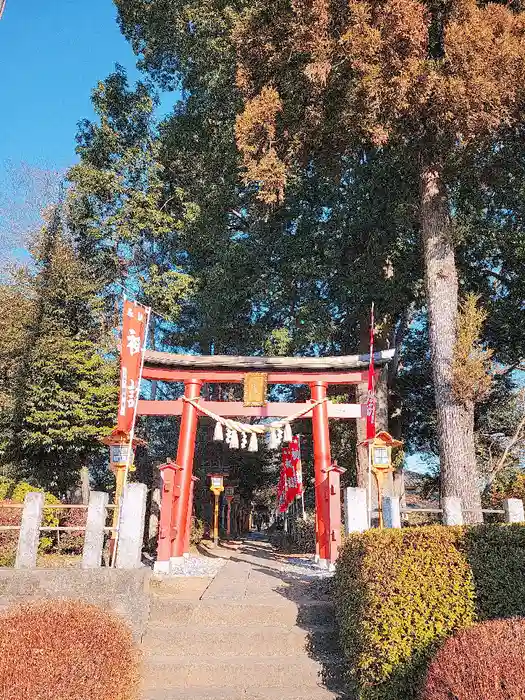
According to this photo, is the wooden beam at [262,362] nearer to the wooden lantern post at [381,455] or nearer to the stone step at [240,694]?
the wooden lantern post at [381,455]

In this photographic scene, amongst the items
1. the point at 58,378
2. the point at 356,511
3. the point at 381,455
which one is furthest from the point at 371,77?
the point at 58,378

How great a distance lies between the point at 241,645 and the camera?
16.6 ft

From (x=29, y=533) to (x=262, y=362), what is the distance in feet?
20.0

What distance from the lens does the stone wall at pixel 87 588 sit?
208 inches

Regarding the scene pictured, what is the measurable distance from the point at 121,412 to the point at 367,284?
7.90 metres

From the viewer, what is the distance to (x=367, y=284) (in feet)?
43.6

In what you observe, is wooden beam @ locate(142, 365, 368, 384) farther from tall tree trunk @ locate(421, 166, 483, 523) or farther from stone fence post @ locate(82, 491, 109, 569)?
stone fence post @ locate(82, 491, 109, 569)

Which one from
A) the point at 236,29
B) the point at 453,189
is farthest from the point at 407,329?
the point at 236,29

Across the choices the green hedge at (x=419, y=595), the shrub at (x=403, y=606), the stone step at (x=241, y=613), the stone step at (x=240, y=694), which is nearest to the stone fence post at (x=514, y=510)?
the stone step at (x=241, y=613)

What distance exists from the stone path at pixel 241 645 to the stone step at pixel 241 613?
0.01 m

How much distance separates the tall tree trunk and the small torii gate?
5.93 ft

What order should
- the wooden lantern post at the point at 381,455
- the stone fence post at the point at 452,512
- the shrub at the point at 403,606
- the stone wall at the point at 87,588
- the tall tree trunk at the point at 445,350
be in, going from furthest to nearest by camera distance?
the wooden lantern post at the point at 381,455 < the tall tree trunk at the point at 445,350 < the stone fence post at the point at 452,512 < the stone wall at the point at 87,588 < the shrub at the point at 403,606

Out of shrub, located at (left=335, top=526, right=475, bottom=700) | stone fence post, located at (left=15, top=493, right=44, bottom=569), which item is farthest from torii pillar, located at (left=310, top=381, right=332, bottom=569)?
stone fence post, located at (left=15, top=493, right=44, bottom=569)

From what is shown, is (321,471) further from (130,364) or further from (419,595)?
(419,595)
